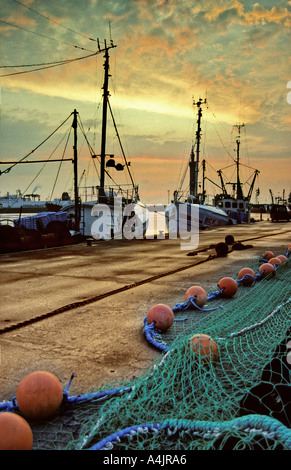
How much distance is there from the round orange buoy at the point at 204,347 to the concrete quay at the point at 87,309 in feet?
2.01

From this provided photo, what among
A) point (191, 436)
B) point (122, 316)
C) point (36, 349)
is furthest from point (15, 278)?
point (191, 436)

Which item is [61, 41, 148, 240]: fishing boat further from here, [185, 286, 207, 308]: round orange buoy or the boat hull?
[185, 286, 207, 308]: round orange buoy

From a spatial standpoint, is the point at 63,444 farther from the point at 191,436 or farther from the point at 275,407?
the point at 275,407

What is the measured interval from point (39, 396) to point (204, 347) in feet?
4.77

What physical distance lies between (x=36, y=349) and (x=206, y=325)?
2075 mm

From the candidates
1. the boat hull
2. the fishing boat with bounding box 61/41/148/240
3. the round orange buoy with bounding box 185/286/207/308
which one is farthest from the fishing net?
the boat hull

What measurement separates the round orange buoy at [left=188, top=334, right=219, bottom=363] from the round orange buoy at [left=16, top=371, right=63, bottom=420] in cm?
121

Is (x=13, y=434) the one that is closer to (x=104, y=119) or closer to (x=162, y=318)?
(x=162, y=318)

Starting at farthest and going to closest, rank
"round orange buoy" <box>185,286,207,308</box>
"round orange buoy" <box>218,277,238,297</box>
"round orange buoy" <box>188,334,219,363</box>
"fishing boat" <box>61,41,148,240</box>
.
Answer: "fishing boat" <box>61,41,148,240</box> → "round orange buoy" <box>218,277,238,297</box> → "round orange buoy" <box>185,286,207,308</box> → "round orange buoy" <box>188,334,219,363</box>

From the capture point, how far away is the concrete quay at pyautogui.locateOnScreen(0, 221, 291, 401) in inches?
148

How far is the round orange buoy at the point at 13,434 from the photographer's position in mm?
2172

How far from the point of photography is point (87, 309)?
609 centimetres

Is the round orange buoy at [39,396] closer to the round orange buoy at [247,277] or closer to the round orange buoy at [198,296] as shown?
the round orange buoy at [198,296]

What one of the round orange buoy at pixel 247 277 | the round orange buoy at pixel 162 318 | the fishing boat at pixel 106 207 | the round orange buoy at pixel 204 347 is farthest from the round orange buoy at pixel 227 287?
the fishing boat at pixel 106 207
